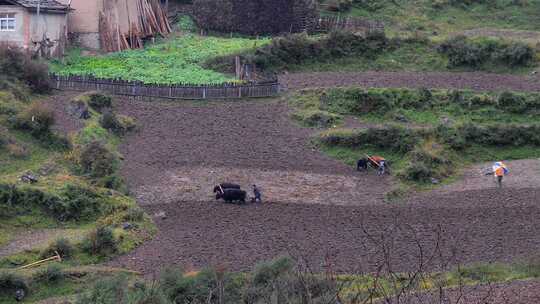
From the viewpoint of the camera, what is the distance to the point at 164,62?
47188mm

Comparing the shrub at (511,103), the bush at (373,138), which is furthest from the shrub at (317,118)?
the shrub at (511,103)

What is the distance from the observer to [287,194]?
3356cm

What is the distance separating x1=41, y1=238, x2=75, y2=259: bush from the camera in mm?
26500

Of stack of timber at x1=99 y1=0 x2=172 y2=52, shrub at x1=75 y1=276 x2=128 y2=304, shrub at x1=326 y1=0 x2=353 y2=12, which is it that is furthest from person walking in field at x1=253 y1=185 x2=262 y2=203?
shrub at x1=326 y1=0 x2=353 y2=12

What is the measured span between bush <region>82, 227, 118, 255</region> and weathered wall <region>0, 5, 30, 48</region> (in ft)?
63.3

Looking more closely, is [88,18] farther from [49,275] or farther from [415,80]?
[49,275]

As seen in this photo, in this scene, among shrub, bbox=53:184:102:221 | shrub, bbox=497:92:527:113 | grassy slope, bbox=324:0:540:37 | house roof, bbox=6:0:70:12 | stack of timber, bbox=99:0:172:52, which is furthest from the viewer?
grassy slope, bbox=324:0:540:37

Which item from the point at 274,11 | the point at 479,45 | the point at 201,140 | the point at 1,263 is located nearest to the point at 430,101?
the point at 479,45

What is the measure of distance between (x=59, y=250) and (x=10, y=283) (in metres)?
2.69

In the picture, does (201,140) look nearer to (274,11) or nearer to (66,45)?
(66,45)

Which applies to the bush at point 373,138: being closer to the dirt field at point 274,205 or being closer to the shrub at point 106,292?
the dirt field at point 274,205

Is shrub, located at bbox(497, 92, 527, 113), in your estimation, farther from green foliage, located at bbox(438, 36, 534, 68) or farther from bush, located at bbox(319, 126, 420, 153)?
green foliage, located at bbox(438, 36, 534, 68)

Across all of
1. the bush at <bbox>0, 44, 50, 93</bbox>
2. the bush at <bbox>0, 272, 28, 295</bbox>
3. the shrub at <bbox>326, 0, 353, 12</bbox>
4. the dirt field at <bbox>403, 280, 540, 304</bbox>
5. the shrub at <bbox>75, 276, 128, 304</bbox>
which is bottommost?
the bush at <bbox>0, 272, 28, 295</bbox>

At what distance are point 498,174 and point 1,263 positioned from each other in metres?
17.1
